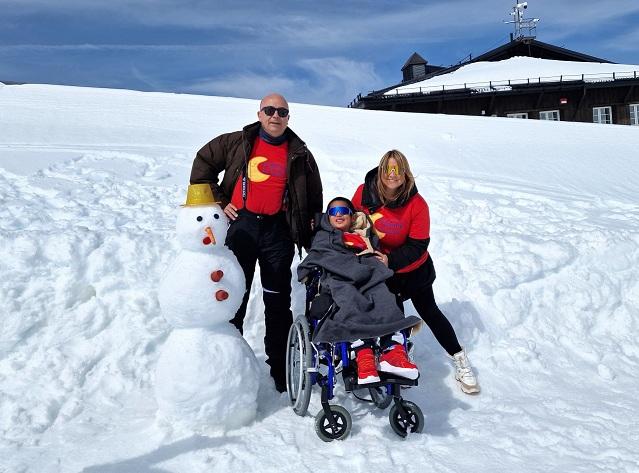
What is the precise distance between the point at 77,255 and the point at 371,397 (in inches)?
114

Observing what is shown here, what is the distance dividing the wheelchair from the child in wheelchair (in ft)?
0.17

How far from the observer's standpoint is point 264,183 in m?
4.05

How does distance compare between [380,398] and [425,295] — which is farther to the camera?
[425,295]

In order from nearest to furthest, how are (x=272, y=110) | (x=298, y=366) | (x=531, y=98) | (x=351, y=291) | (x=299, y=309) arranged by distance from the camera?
(x=351, y=291) → (x=272, y=110) → (x=298, y=366) → (x=299, y=309) → (x=531, y=98)

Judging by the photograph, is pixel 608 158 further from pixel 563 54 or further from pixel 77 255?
pixel 563 54

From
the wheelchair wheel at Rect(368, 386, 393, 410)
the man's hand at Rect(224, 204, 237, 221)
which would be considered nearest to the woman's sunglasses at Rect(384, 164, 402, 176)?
the man's hand at Rect(224, 204, 237, 221)

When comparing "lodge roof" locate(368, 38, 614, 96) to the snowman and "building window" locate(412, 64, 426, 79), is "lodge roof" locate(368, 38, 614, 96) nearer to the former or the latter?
"building window" locate(412, 64, 426, 79)

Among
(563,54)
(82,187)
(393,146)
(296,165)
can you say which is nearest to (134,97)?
(393,146)

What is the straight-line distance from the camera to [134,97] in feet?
57.9

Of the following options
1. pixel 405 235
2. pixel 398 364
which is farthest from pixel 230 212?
pixel 398 364

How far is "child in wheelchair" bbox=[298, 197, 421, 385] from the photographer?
348cm

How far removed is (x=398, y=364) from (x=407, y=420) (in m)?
0.46

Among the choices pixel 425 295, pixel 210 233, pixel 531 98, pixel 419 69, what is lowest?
pixel 425 295

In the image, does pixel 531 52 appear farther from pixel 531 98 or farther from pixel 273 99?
pixel 273 99
